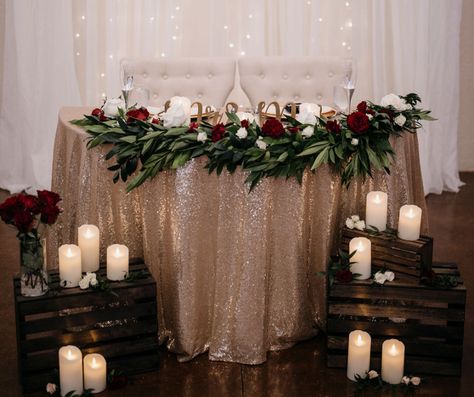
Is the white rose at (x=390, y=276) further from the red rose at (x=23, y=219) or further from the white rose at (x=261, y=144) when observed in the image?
the red rose at (x=23, y=219)

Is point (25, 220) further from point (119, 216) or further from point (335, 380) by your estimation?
point (335, 380)

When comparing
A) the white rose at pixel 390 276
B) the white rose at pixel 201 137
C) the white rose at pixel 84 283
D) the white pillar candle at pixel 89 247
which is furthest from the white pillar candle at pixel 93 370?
the white rose at pixel 390 276

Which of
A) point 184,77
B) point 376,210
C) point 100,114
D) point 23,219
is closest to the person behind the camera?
point 23,219

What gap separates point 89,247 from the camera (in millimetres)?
2900

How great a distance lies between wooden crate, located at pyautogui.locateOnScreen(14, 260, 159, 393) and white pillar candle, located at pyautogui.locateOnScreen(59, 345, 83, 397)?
109mm

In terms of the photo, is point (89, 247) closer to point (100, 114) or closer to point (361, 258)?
point (100, 114)

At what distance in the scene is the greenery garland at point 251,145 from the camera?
2.79 metres

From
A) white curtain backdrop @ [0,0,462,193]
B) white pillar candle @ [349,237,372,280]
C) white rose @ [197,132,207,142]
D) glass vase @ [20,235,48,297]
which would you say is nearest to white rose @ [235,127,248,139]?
white rose @ [197,132,207,142]

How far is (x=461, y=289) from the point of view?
2.78 m

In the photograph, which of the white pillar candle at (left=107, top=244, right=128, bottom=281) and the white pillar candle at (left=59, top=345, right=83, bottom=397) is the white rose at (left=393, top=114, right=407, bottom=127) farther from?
the white pillar candle at (left=59, top=345, right=83, bottom=397)

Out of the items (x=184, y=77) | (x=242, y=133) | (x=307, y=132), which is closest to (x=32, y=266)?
(x=242, y=133)

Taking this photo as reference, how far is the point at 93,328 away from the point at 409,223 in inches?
47.0

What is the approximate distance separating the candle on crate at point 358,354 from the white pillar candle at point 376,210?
429mm

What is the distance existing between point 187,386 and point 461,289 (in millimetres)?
999
